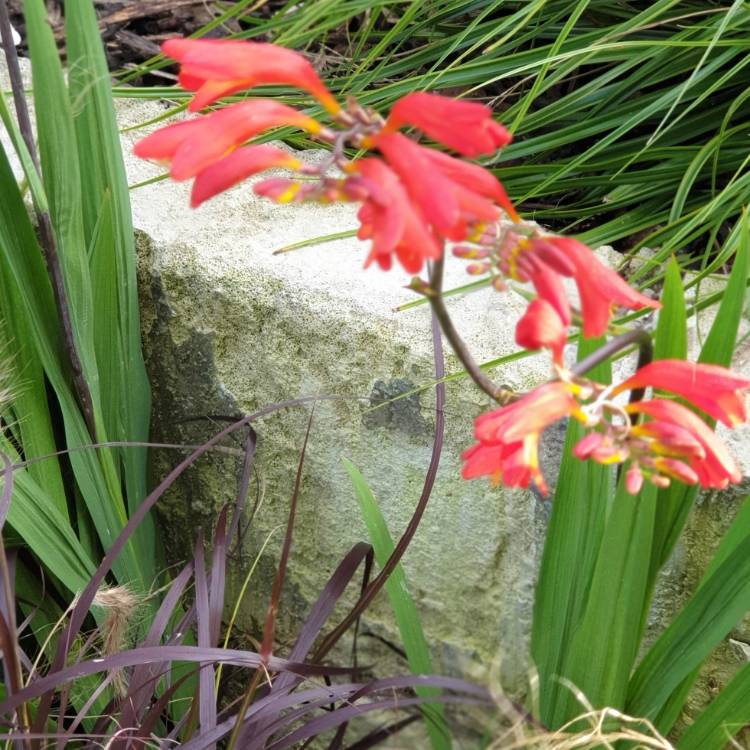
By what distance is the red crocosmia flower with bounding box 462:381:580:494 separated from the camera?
0.48 m

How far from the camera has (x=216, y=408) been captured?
117cm

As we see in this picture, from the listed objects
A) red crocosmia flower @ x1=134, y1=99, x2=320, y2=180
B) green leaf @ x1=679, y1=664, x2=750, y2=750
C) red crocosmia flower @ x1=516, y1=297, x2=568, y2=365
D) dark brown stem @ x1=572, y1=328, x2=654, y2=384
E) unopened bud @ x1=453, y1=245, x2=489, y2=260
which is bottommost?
green leaf @ x1=679, y1=664, x2=750, y2=750

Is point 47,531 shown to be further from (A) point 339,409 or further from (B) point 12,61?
(B) point 12,61

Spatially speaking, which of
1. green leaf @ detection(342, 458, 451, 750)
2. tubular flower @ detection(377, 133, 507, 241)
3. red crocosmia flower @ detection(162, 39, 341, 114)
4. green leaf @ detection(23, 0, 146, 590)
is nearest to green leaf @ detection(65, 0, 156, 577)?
green leaf @ detection(23, 0, 146, 590)

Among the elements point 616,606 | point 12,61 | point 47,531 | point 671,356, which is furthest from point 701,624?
point 12,61

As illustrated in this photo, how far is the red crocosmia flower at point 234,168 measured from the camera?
47cm

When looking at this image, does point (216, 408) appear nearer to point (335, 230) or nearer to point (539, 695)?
point (335, 230)

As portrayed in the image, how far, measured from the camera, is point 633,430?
518mm

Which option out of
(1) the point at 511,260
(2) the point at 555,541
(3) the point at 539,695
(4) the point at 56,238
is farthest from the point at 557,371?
(4) the point at 56,238

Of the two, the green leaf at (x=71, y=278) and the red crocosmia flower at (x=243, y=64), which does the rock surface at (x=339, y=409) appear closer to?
the green leaf at (x=71, y=278)

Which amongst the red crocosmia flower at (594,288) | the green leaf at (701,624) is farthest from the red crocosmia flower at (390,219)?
the green leaf at (701,624)

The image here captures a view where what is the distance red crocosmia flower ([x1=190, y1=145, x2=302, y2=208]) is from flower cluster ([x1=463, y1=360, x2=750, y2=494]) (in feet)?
0.56

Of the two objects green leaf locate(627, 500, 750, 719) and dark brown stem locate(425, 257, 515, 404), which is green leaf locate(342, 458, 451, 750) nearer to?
green leaf locate(627, 500, 750, 719)

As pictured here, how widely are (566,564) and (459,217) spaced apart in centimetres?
50
